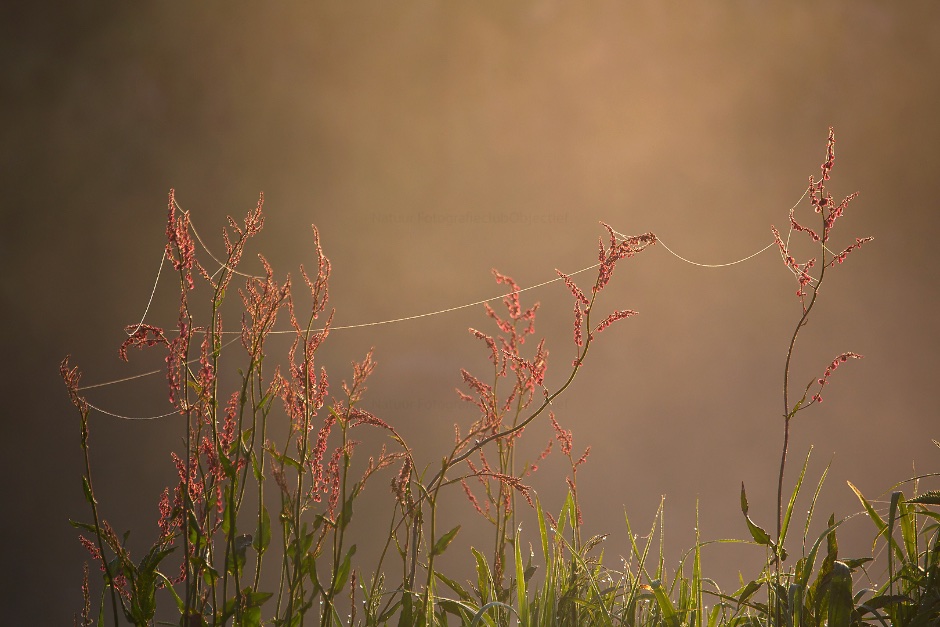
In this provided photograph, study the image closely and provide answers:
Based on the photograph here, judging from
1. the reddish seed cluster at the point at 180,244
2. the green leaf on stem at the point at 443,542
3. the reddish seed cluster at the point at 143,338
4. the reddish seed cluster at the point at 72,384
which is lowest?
the green leaf on stem at the point at 443,542

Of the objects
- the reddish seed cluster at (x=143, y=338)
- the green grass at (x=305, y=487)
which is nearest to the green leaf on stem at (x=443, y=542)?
the green grass at (x=305, y=487)

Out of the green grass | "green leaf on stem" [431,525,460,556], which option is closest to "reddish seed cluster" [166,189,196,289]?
the green grass

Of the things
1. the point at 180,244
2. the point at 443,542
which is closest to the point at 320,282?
the point at 180,244

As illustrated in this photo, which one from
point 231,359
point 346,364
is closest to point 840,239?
point 346,364

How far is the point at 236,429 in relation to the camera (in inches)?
35.3

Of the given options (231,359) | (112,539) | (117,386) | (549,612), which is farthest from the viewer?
(231,359)

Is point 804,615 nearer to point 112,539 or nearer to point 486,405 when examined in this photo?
point 486,405

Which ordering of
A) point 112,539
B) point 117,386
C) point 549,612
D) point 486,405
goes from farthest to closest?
1. point 117,386
2. point 549,612
3. point 486,405
4. point 112,539

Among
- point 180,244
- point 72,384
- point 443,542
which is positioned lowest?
point 443,542

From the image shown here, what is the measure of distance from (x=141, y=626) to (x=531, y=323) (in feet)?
1.91

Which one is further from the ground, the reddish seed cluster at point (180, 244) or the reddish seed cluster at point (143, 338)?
the reddish seed cluster at point (180, 244)

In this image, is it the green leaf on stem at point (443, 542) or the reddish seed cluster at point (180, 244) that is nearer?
the reddish seed cluster at point (180, 244)

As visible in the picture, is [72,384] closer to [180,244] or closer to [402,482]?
[180,244]

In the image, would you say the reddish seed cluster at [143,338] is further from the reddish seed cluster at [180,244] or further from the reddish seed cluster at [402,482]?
the reddish seed cluster at [402,482]
